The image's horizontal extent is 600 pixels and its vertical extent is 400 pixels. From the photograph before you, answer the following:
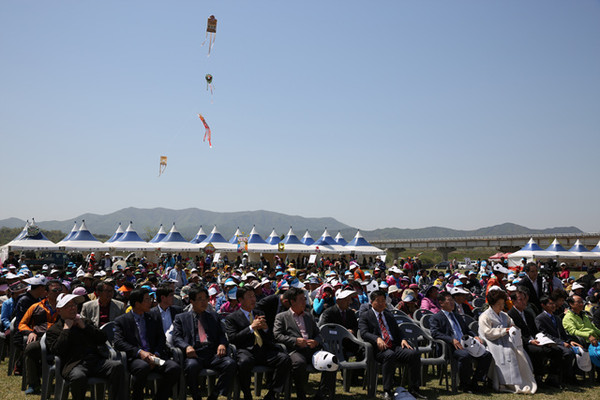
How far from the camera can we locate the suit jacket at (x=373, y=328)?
6.75 m

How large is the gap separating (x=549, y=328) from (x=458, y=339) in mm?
1696

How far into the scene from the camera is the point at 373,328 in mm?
6855

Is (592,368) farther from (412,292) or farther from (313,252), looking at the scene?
(313,252)

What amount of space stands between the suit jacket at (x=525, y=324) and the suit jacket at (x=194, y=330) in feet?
14.9

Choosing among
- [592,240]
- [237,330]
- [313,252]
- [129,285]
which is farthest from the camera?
[592,240]

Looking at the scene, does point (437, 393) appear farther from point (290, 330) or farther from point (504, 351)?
point (290, 330)

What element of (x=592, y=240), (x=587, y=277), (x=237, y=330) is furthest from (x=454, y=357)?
(x=592, y=240)

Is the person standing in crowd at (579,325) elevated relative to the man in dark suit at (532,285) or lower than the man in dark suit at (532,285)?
lower

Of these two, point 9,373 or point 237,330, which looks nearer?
point 237,330

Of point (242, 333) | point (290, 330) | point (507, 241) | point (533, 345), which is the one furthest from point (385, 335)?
point (507, 241)

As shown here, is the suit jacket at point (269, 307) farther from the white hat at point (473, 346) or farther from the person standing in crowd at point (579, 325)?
the person standing in crowd at point (579, 325)

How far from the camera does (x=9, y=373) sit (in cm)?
724

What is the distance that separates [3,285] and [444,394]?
7694mm

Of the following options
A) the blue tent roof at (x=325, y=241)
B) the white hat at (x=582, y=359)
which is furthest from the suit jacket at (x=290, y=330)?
the blue tent roof at (x=325, y=241)
